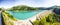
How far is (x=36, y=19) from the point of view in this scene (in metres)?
1.04

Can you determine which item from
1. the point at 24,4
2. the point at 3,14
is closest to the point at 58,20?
the point at 24,4

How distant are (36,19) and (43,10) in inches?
5.4

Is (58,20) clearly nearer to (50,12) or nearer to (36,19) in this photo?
(50,12)

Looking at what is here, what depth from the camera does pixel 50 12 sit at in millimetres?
A: 1055

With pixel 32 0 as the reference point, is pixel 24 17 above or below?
below

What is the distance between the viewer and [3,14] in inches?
41.7

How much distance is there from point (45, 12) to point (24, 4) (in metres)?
0.27

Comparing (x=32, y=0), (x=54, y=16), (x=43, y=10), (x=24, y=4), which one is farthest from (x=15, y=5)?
(x=54, y=16)

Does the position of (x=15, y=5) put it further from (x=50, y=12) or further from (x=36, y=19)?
(x=50, y=12)

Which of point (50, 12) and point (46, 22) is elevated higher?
point (50, 12)

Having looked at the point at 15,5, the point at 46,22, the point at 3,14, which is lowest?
the point at 46,22

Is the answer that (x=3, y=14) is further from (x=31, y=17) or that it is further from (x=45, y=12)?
(x=45, y=12)

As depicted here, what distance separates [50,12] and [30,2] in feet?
0.87

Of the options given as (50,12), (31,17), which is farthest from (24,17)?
(50,12)
